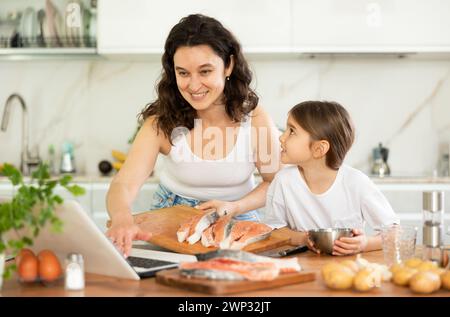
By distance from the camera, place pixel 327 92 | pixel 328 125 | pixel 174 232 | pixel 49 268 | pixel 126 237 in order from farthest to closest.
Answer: pixel 327 92, pixel 328 125, pixel 174 232, pixel 126 237, pixel 49 268

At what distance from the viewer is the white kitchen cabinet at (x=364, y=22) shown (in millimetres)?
4125

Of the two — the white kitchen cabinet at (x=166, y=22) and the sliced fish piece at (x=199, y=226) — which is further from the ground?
the white kitchen cabinet at (x=166, y=22)

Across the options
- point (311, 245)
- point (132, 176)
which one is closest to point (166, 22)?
point (132, 176)

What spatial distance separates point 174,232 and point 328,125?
0.69 meters

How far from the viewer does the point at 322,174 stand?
95.0 inches

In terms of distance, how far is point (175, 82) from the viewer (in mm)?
2631

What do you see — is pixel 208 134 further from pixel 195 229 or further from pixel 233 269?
pixel 233 269

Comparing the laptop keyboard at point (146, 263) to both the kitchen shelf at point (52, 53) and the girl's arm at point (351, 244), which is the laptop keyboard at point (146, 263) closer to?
the girl's arm at point (351, 244)

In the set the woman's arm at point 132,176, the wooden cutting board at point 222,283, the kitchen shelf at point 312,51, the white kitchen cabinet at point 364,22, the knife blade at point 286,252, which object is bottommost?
the knife blade at point 286,252

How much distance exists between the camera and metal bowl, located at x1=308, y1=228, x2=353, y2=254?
1.81 m

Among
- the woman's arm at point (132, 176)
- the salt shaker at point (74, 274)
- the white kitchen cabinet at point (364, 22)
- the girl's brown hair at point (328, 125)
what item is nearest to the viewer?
the salt shaker at point (74, 274)

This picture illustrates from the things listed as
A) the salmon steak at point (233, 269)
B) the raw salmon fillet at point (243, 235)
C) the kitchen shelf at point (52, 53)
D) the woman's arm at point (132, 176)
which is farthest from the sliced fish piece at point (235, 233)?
the kitchen shelf at point (52, 53)

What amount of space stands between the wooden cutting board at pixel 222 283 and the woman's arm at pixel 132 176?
21.4 inches
